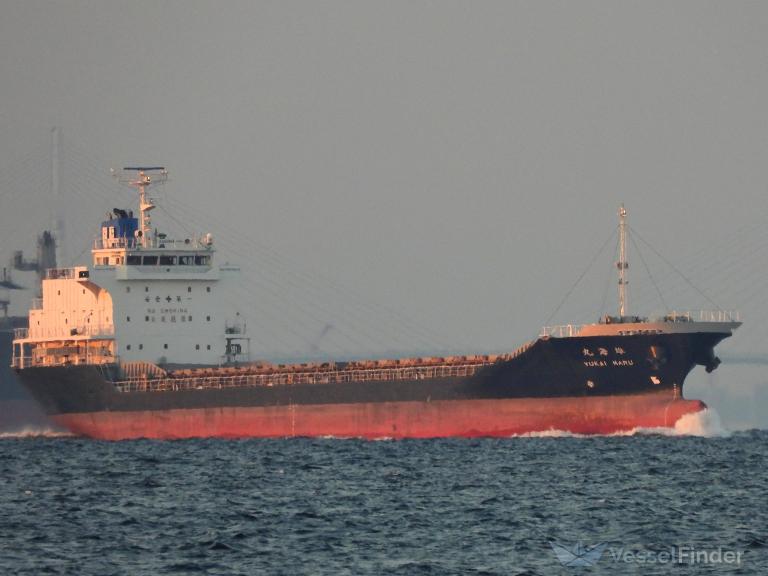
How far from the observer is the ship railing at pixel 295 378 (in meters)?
52.2

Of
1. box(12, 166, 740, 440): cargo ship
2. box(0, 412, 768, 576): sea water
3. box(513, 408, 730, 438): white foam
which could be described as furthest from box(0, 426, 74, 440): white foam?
box(513, 408, 730, 438): white foam

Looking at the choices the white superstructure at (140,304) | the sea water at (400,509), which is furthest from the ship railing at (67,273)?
the sea water at (400,509)

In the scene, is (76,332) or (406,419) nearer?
(406,419)

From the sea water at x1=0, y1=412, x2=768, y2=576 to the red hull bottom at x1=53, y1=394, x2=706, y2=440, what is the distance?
805 millimetres

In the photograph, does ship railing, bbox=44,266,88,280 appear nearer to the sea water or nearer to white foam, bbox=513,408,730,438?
the sea water

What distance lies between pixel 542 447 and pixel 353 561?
20.8 meters

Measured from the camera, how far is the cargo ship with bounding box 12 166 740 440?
4944 cm

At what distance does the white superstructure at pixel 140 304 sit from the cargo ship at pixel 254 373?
5cm

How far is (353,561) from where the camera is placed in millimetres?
26328

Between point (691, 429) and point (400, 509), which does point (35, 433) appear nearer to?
point (691, 429)

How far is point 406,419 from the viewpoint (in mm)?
52312

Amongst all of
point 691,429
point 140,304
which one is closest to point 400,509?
point 691,429

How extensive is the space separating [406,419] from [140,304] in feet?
45.6

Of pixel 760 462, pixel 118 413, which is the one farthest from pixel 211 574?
pixel 118 413
